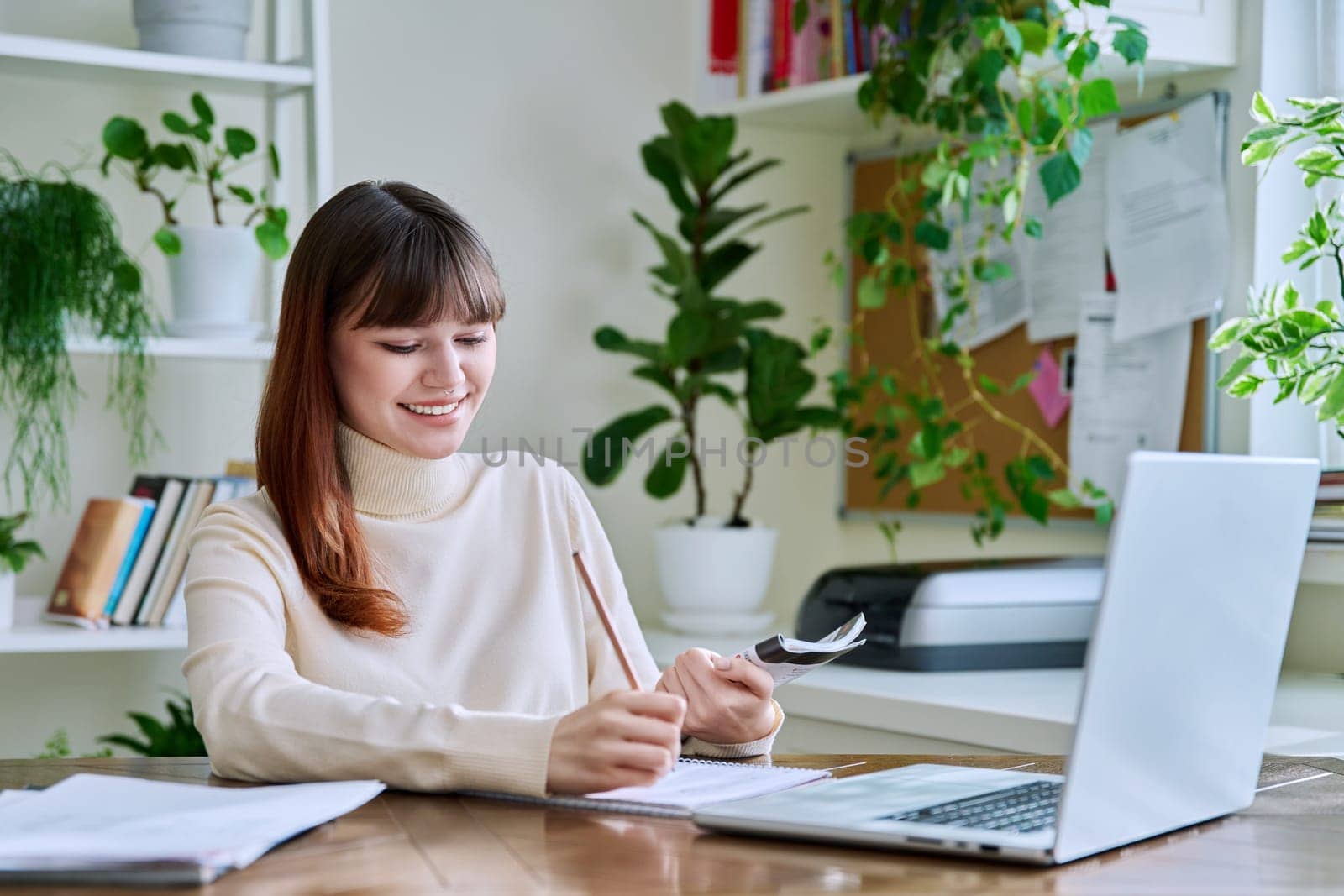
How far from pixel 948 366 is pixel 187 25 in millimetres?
1278

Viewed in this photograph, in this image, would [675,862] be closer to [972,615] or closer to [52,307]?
[972,615]

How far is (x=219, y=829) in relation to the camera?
876 millimetres

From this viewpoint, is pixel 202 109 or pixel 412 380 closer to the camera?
pixel 412 380

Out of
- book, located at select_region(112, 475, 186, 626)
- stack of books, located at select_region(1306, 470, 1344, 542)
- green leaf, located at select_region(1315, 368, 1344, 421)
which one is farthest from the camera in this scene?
book, located at select_region(112, 475, 186, 626)

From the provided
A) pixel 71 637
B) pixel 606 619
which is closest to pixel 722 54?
pixel 71 637

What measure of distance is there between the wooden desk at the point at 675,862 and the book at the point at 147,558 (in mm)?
1276

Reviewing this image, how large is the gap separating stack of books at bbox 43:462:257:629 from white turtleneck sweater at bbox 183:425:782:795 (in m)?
0.77

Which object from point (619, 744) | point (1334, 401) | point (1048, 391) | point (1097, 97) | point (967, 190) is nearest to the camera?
point (619, 744)

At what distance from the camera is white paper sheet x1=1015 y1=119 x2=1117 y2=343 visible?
2326 millimetres

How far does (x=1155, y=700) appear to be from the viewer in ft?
2.88

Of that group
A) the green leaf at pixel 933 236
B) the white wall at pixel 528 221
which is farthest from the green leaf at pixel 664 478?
the green leaf at pixel 933 236

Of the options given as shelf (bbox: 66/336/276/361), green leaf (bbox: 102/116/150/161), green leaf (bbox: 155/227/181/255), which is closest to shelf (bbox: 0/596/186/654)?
shelf (bbox: 66/336/276/361)

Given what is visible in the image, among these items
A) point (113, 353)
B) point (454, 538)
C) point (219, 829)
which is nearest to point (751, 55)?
point (113, 353)

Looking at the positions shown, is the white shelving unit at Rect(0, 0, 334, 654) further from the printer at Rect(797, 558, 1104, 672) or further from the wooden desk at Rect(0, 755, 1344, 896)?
the wooden desk at Rect(0, 755, 1344, 896)
